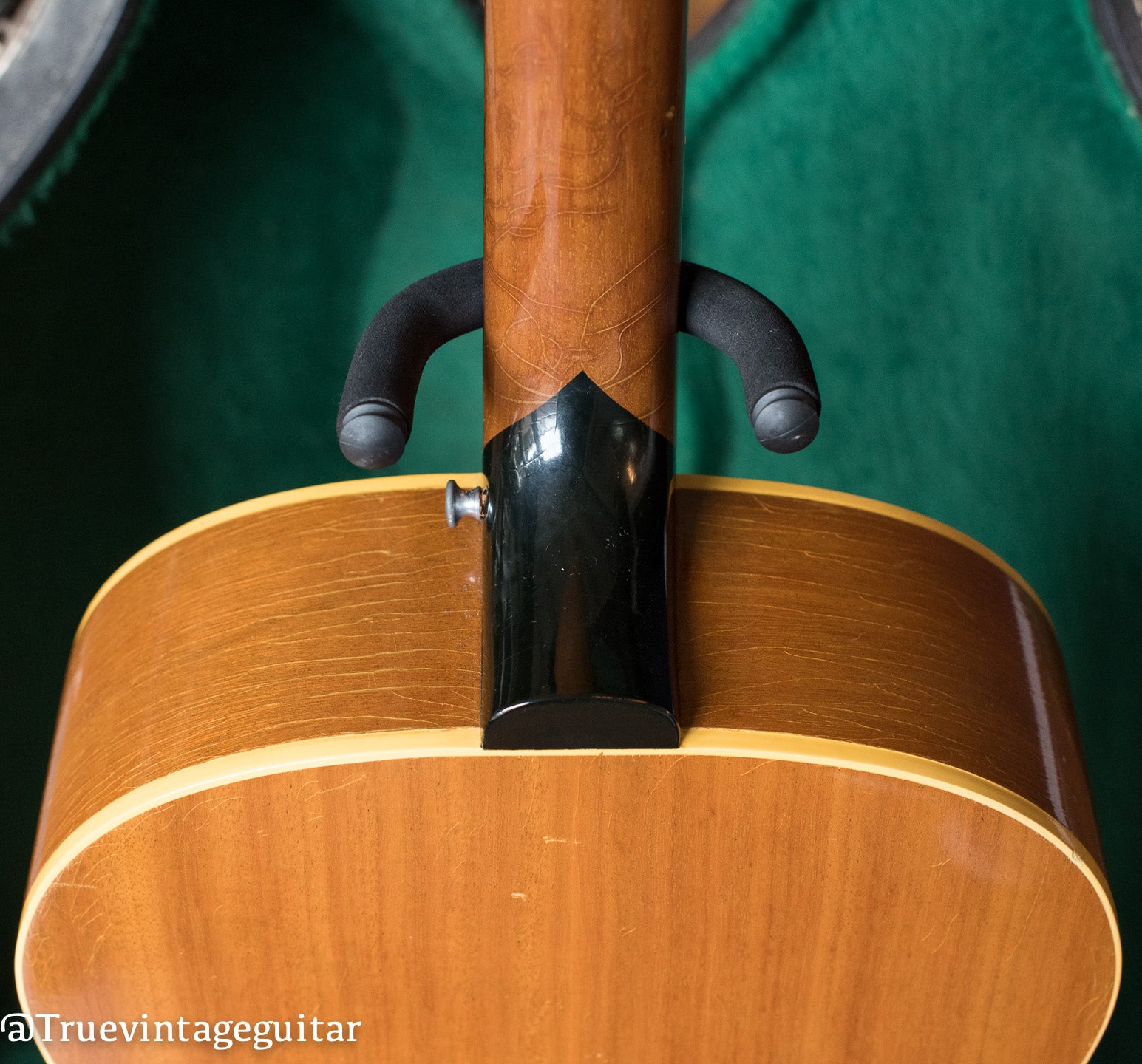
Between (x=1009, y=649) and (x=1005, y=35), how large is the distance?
0.33 metres

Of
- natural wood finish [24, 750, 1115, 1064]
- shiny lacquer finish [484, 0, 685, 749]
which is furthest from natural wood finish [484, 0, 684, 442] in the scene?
natural wood finish [24, 750, 1115, 1064]

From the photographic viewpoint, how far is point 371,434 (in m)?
0.35

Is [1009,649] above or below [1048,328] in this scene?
below

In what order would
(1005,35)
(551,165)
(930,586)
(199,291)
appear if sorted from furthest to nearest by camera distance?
(199,291) → (1005,35) → (930,586) → (551,165)

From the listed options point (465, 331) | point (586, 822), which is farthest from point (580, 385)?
point (586, 822)

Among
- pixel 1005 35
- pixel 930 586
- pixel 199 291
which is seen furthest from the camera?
pixel 199 291

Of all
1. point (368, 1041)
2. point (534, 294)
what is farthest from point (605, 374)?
point (368, 1041)

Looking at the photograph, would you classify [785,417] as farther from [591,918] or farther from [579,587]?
[591,918]

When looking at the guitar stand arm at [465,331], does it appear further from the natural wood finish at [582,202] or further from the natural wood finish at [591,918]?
the natural wood finish at [591,918]

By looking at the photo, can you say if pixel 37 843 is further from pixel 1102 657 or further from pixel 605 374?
pixel 1102 657

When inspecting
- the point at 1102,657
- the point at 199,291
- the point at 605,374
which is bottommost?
the point at 1102,657

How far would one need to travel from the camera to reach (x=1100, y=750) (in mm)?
653

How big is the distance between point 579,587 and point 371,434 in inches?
3.6

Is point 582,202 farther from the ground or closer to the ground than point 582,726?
farther from the ground
